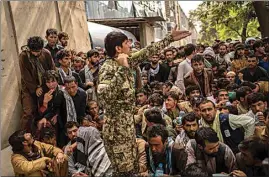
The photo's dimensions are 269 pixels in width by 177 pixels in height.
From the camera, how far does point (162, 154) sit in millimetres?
3330

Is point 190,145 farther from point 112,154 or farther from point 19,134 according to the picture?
point 19,134

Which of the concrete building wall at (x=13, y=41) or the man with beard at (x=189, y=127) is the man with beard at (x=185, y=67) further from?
the concrete building wall at (x=13, y=41)

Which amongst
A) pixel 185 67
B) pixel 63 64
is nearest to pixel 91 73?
pixel 63 64

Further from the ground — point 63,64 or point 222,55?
point 63,64

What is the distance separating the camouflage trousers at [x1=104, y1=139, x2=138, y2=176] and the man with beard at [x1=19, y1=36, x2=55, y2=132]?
168 cm

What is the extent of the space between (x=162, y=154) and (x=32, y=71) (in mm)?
1767

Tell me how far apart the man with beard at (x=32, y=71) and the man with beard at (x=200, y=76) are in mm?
1721

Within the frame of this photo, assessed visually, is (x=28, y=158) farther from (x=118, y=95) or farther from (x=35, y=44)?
(x=118, y=95)

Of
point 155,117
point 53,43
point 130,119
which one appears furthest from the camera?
point 53,43

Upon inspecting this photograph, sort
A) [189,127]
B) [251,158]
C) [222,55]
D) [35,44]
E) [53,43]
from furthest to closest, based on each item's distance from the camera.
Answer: [222,55], [53,43], [35,44], [189,127], [251,158]

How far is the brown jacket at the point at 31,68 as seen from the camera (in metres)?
4.17

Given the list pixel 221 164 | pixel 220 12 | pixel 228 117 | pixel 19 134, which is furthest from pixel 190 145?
pixel 220 12

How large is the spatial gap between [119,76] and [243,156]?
119 cm

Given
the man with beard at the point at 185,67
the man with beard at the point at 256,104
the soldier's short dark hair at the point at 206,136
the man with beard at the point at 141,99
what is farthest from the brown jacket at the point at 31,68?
the man with beard at the point at 256,104
